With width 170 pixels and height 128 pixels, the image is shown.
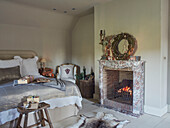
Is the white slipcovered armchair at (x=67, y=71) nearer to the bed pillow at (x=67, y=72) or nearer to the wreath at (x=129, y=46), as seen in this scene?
the bed pillow at (x=67, y=72)

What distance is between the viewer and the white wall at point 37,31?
475 cm

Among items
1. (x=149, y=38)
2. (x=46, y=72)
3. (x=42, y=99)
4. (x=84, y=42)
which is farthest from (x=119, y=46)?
(x=46, y=72)

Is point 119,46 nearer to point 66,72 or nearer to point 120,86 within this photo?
point 120,86

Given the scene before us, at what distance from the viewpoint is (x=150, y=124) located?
298cm

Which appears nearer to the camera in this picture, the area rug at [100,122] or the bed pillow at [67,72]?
the area rug at [100,122]

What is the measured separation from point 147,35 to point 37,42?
3.80 metres

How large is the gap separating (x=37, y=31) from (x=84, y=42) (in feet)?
5.88

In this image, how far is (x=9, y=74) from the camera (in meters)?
3.78

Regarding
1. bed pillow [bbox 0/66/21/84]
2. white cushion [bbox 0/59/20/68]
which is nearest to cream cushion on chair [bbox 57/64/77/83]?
white cushion [bbox 0/59/20/68]

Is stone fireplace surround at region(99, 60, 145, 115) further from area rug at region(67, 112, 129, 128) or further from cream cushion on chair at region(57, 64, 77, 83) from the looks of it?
cream cushion on chair at region(57, 64, 77, 83)

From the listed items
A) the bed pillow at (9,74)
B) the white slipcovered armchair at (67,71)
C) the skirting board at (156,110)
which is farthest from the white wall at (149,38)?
the bed pillow at (9,74)

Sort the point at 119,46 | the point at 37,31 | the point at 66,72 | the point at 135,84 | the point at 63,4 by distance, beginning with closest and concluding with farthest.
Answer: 1. the point at 135,84
2. the point at 119,46
3. the point at 63,4
4. the point at 37,31
5. the point at 66,72

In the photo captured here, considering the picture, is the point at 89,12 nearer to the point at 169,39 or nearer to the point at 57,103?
the point at 169,39

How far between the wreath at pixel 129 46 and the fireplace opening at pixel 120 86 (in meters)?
0.53
